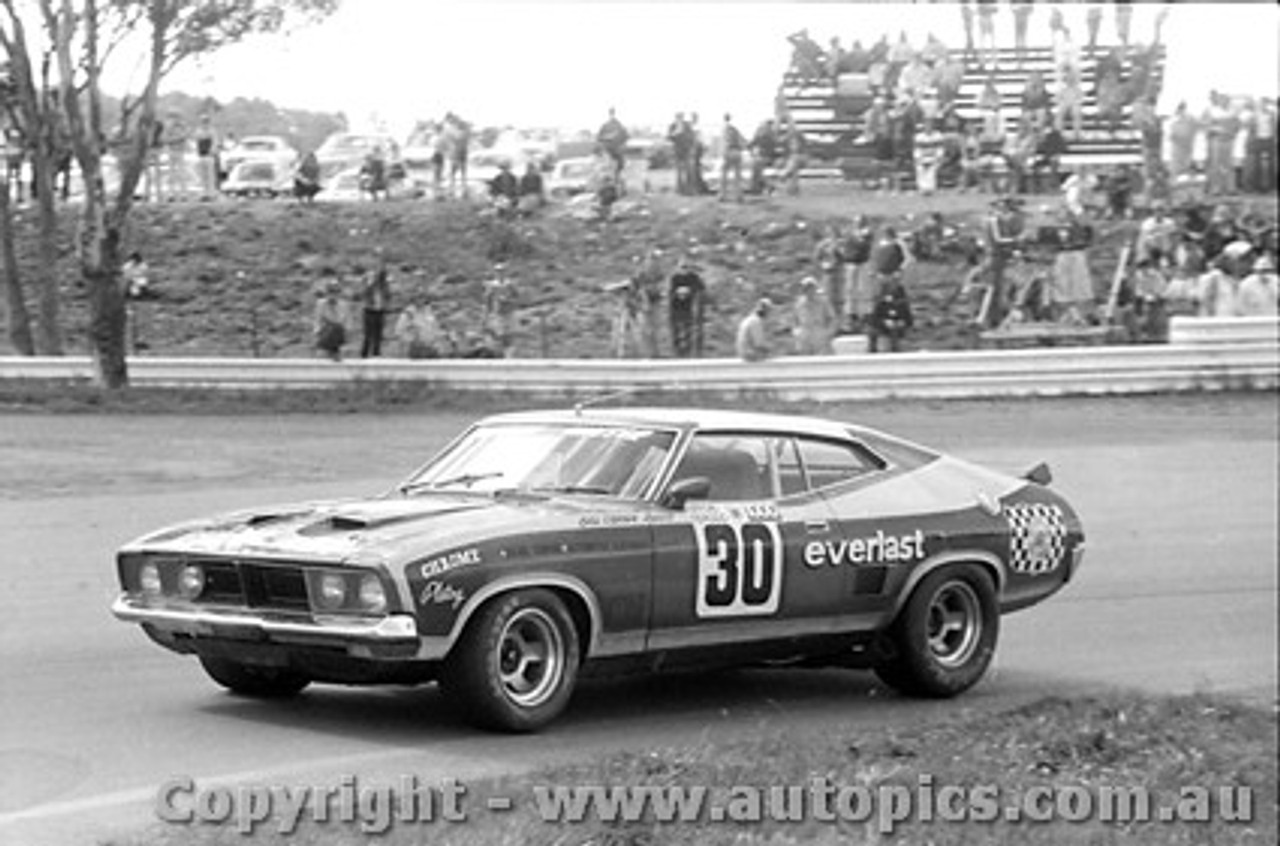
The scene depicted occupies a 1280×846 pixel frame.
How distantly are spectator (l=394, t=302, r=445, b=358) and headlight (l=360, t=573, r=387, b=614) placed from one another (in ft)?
5.02

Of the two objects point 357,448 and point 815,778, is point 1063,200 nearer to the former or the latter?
point 357,448

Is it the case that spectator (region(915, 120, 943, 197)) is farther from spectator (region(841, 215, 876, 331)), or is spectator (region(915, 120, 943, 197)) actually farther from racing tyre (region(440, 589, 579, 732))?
racing tyre (region(440, 589, 579, 732))

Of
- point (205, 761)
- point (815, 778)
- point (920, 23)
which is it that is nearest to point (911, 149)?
point (920, 23)

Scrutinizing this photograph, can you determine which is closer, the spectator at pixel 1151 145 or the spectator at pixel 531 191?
the spectator at pixel 531 191

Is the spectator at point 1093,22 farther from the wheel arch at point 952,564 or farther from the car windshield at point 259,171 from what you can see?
the car windshield at point 259,171

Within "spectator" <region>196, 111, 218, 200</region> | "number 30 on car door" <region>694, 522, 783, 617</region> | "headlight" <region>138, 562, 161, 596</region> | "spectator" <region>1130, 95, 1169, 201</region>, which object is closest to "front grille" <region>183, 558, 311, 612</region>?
"headlight" <region>138, 562, 161, 596</region>

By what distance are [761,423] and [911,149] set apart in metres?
2.56

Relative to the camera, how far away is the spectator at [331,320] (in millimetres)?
8094

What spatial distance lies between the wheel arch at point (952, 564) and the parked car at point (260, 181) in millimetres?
2410

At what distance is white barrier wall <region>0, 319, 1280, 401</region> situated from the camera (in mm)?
7727

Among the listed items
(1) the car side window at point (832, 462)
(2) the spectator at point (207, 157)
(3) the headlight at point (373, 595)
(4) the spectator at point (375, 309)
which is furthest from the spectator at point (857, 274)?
(3) the headlight at point (373, 595)

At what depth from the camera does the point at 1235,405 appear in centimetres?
1183

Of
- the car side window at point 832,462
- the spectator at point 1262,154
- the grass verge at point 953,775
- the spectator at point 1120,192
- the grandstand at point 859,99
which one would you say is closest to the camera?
the grass verge at point 953,775

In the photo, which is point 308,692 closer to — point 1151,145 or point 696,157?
point 696,157
